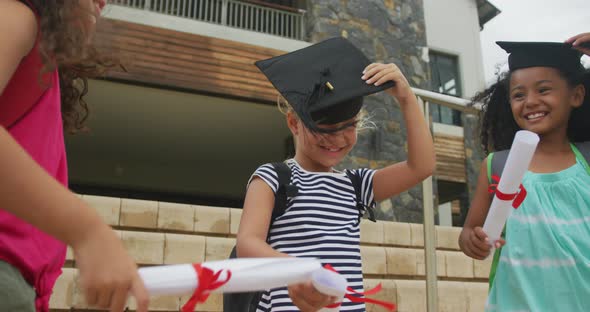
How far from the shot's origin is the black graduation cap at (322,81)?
1.71 metres

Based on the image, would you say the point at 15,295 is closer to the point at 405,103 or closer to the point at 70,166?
the point at 405,103

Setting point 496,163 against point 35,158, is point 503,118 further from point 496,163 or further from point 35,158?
point 35,158

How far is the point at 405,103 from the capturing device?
179 centimetres

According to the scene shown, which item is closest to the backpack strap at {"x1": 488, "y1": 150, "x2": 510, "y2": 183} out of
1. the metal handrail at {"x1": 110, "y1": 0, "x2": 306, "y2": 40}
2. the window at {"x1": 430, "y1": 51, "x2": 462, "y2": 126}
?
the metal handrail at {"x1": 110, "y1": 0, "x2": 306, "y2": 40}

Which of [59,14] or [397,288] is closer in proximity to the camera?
[59,14]

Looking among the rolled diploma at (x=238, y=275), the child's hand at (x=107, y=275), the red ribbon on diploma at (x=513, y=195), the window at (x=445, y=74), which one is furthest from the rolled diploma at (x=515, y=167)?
the window at (x=445, y=74)

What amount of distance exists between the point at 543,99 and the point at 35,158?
5.22 feet

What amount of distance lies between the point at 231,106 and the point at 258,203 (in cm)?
→ 634

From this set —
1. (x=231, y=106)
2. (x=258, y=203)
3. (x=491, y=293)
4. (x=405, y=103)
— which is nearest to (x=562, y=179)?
(x=491, y=293)

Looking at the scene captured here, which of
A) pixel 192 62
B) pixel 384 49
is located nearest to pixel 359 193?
pixel 192 62

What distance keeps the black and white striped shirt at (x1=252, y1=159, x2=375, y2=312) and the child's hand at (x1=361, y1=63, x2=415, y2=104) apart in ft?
1.17

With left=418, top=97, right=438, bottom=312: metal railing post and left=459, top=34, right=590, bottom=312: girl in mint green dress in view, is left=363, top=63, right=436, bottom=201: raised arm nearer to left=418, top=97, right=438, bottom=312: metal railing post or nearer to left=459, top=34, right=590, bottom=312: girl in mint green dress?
left=459, top=34, right=590, bottom=312: girl in mint green dress

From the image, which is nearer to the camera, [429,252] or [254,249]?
[254,249]

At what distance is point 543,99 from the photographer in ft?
6.17
